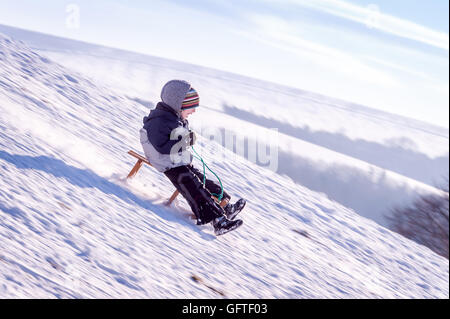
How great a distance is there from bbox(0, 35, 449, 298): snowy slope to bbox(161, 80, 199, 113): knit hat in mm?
1070

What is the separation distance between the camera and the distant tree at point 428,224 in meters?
29.8

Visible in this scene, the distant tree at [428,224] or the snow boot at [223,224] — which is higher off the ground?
the snow boot at [223,224]

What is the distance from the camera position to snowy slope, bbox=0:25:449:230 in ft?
319

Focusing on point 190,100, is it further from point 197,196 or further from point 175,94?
point 197,196

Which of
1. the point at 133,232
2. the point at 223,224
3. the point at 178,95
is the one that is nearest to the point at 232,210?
the point at 223,224

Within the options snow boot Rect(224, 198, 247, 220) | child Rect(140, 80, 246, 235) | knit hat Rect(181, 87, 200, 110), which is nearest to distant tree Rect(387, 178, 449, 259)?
snow boot Rect(224, 198, 247, 220)

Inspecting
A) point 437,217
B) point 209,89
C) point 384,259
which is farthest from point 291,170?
point 384,259

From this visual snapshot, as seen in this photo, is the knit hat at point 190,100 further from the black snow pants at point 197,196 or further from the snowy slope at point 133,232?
the snowy slope at point 133,232

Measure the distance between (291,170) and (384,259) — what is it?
3814 inches

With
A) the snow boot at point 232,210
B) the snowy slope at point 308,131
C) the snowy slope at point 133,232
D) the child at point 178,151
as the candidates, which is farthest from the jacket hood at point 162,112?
the snowy slope at point 308,131

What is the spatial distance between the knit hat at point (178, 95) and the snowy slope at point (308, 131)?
73.5m

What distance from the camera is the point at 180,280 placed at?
3256 mm

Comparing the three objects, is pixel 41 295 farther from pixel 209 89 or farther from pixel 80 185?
pixel 209 89

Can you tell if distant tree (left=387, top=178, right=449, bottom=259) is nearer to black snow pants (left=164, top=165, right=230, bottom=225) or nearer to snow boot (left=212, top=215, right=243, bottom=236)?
snow boot (left=212, top=215, right=243, bottom=236)
